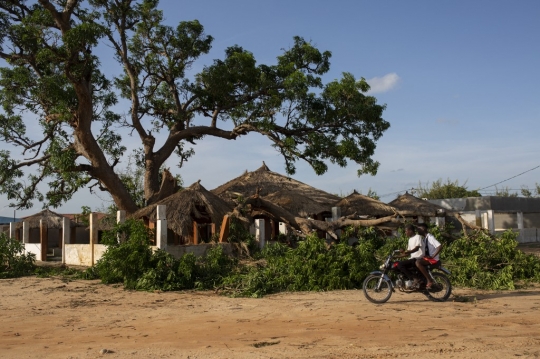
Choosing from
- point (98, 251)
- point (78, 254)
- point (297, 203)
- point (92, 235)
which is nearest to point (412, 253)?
point (98, 251)

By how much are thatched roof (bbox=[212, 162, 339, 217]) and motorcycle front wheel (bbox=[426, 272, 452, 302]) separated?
42.9 ft

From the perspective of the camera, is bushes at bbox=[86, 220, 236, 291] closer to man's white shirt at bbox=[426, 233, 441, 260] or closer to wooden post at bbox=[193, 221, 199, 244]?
wooden post at bbox=[193, 221, 199, 244]

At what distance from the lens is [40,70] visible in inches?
734

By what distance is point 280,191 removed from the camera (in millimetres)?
24719

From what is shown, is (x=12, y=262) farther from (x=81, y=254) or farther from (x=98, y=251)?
(x=98, y=251)

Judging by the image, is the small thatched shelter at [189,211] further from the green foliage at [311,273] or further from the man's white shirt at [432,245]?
the man's white shirt at [432,245]

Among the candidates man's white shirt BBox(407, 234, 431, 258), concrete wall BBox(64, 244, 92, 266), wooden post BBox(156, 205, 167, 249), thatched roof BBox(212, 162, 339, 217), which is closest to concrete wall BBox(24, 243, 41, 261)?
concrete wall BBox(64, 244, 92, 266)

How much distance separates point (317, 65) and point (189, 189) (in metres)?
7.37

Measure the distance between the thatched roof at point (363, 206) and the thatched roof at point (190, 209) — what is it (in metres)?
7.78

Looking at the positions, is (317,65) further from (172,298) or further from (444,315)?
(444,315)

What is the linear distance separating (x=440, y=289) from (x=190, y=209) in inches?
374

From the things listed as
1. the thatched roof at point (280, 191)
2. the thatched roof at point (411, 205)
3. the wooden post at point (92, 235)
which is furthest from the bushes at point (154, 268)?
the thatched roof at point (411, 205)

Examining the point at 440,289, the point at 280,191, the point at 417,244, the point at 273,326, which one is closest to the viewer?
the point at 273,326

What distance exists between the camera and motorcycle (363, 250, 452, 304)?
9.84 metres
